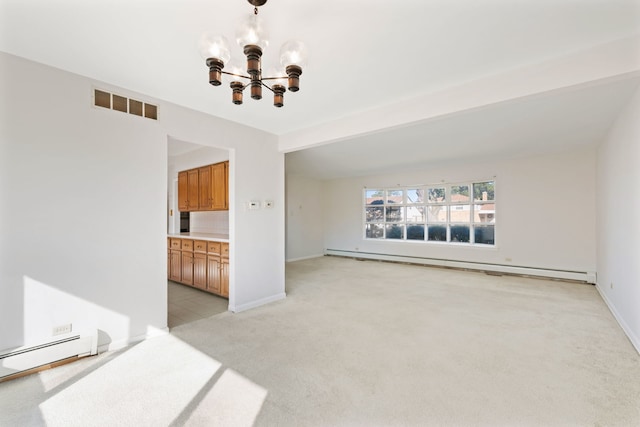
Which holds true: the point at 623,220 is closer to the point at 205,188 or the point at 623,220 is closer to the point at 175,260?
the point at 205,188

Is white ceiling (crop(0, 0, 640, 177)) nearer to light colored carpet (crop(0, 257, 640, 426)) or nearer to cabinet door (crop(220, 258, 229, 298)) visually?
cabinet door (crop(220, 258, 229, 298))

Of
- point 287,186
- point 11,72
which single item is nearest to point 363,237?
point 287,186

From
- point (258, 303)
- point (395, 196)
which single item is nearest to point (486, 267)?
point (395, 196)

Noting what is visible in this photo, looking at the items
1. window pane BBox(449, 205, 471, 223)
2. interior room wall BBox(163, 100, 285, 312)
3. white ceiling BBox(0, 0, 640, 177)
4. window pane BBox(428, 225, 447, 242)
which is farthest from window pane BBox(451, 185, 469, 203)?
interior room wall BBox(163, 100, 285, 312)

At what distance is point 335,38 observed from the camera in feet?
6.53

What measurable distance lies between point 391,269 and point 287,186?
3585 mm

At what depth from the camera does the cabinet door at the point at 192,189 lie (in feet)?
16.7

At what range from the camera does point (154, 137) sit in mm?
2992

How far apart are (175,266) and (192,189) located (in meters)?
1.45

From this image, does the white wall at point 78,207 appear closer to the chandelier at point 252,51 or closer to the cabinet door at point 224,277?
the cabinet door at point 224,277

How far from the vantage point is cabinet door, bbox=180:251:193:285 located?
15.7 feet

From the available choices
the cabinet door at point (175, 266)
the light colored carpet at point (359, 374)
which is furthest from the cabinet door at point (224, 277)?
the cabinet door at point (175, 266)

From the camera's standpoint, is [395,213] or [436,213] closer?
[436,213]

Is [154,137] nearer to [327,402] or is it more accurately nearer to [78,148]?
[78,148]
